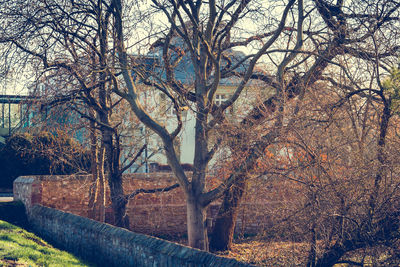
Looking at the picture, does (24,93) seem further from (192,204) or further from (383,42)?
(383,42)

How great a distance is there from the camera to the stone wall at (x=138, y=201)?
50.0 ft

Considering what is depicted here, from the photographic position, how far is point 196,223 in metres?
12.1

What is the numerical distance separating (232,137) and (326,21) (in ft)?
11.0

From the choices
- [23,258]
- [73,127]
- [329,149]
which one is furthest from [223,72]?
[23,258]

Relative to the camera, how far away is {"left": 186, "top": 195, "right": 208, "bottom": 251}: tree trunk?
1191 cm

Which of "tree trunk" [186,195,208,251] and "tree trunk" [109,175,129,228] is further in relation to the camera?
"tree trunk" [109,175,129,228]

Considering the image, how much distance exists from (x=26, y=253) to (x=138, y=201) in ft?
27.8

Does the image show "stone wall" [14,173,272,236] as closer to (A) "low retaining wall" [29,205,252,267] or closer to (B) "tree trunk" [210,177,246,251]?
(B) "tree trunk" [210,177,246,251]

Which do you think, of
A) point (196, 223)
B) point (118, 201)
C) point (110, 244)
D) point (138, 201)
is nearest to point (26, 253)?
point (110, 244)

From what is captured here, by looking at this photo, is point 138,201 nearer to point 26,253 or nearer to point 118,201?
point 118,201

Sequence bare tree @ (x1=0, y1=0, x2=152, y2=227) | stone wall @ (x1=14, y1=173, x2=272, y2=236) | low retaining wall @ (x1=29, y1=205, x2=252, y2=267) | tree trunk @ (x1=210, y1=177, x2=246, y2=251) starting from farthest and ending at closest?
stone wall @ (x1=14, y1=173, x2=272, y2=236) < tree trunk @ (x1=210, y1=177, x2=246, y2=251) < bare tree @ (x1=0, y1=0, x2=152, y2=227) < low retaining wall @ (x1=29, y1=205, x2=252, y2=267)

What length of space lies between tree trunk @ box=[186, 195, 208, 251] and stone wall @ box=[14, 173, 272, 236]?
247 centimetres

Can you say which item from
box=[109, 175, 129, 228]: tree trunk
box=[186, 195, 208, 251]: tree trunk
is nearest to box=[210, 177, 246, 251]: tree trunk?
box=[186, 195, 208, 251]: tree trunk

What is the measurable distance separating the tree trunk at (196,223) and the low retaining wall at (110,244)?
7.19 feet
